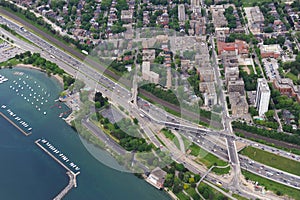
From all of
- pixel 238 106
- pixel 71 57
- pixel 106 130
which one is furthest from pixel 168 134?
pixel 71 57

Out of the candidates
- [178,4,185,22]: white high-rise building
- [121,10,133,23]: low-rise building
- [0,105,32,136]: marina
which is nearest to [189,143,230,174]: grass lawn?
[0,105,32,136]: marina

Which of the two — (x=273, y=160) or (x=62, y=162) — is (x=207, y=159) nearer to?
(x=273, y=160)

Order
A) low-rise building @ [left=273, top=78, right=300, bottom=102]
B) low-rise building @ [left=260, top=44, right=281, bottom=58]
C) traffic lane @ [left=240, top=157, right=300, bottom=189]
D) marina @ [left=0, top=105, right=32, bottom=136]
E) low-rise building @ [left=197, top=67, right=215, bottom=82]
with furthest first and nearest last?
low-rise building @ [left=260, top=44, right=281, bottom=58]
low-rise building @ [left=197, top=67, right=215, bottom=82]
low-rise building @ [left=273, top=78, right=300, bottom=102]
marina @ [left=0, top=105, right=32, bottom=136]
traffic lane @ [left=240, top=157, right=300, bottom=189]

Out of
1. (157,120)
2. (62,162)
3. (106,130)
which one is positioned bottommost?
(62,162)

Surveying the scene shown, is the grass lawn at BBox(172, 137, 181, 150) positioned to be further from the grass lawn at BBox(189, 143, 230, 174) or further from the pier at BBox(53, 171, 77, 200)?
the pier at BBox(53, 171, 77, 200)

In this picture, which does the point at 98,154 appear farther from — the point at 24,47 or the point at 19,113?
the point at 24,47

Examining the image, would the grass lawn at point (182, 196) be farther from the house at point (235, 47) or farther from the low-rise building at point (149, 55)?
the house at point (235, 47)
